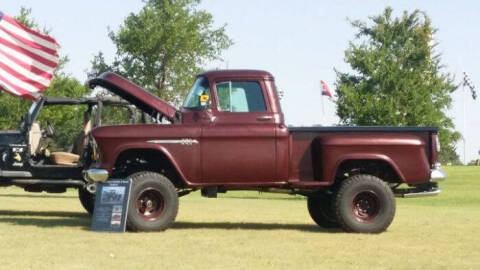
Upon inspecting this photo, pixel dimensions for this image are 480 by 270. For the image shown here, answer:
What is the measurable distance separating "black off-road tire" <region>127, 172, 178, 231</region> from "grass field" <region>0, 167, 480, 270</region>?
255mm

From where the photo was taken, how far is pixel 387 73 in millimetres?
56812

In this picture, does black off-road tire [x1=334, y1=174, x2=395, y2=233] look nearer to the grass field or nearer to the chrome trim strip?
the grass field

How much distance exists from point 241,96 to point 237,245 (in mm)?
2848

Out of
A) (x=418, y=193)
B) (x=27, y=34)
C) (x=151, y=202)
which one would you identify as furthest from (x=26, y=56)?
(x=418, y=193)

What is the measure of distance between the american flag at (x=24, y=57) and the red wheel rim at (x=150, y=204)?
9.42 metres

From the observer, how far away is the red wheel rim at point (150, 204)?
541 inches

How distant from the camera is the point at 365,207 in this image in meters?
14.2

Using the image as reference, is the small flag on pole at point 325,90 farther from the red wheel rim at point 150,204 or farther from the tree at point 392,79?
the red wheel rim at point 150,204

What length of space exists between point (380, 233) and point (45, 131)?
6.50 m

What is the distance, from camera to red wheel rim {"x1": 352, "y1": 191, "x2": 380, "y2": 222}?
14086 mm

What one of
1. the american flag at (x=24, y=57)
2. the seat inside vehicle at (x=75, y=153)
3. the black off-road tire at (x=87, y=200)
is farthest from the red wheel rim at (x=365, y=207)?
the american flag at (x=24, y=57)

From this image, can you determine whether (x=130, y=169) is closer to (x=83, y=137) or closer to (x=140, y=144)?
(x=140, y=144)

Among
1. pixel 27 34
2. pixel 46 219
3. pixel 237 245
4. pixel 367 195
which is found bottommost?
pixel 237 245

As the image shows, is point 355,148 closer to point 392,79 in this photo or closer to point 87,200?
point 87,200
